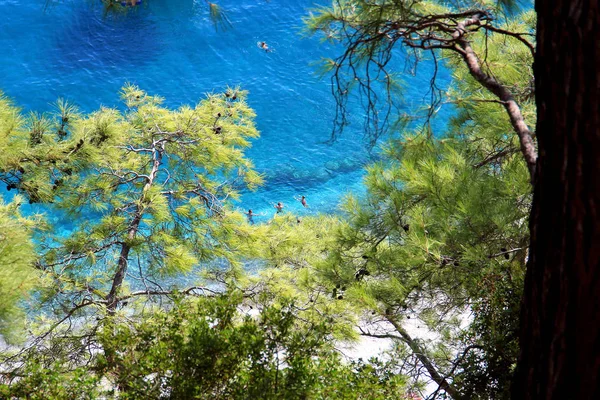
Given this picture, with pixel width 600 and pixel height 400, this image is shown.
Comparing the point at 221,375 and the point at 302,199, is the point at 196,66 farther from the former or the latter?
the point at 221,375

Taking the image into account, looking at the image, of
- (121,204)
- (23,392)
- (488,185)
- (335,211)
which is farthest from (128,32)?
(23,392)

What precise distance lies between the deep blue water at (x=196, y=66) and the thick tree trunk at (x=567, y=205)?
6.74 m

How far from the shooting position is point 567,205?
3.27 ft

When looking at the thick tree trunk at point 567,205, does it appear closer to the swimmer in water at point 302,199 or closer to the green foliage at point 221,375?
the green foliage at point 221,375

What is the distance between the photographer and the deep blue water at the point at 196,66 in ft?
27.2

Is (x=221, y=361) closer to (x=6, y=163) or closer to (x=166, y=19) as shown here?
(x=6, y=163)

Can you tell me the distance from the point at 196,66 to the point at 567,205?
8.55 metres

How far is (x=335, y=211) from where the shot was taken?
7.16 metres

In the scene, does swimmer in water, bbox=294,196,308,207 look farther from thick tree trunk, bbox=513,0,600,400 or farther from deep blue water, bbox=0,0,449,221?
thick tree trunk, bbox=513,0,600,400

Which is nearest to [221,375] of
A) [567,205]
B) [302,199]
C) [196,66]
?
[567,205]

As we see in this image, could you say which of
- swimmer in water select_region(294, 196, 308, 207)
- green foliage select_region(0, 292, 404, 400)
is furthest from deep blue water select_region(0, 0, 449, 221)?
green foliage select_region(0, 292, 404, 400)

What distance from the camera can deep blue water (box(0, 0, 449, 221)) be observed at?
27.2 feet

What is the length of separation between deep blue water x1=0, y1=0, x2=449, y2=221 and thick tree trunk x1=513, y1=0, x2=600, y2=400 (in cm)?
674

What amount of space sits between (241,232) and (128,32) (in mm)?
6252
